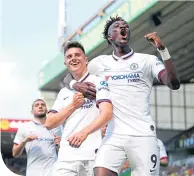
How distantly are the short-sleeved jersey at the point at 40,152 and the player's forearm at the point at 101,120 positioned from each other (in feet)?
10.6

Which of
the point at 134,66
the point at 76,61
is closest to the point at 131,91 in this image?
the point at 134,66

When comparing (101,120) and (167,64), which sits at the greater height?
(167,64)

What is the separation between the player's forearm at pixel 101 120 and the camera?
176 inches

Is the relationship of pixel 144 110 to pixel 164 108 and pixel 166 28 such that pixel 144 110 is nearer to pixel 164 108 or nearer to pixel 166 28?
pixel 166 28

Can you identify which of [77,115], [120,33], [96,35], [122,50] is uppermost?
[96,35]

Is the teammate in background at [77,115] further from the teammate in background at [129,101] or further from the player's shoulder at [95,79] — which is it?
the teammate in background at [129,101]

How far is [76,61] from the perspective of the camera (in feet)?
16.6

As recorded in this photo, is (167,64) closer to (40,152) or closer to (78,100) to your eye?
(78,100)

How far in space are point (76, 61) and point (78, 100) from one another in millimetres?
366

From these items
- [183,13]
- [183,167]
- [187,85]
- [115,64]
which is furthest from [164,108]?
[115,64]

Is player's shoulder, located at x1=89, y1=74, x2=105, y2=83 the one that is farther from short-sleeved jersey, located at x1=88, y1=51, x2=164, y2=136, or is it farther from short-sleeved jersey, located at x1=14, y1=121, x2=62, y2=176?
short-sleeved jersey, located at x1=14, y1=121, x2=62, y2=176

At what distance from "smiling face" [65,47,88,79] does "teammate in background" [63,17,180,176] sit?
3.7 inches

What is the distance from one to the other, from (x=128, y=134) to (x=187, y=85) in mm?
37419

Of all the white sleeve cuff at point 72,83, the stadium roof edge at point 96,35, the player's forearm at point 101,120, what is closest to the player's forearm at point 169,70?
the player's forearm at point 101,120
